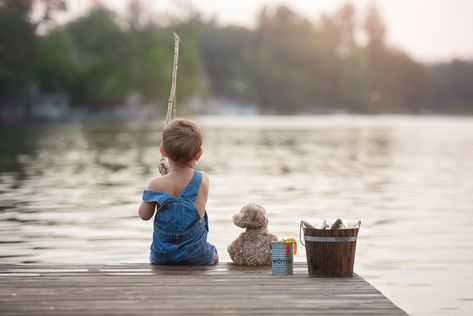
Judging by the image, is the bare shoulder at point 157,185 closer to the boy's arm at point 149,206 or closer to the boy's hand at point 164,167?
the boy's arm at point 149,206

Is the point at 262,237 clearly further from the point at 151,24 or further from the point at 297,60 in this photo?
the point at 297,60

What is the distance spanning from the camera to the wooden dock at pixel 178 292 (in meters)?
5.84

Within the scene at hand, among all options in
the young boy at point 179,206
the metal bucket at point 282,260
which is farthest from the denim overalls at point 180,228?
the metal bucket at point 282,260

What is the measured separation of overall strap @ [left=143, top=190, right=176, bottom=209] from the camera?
24.2 ft

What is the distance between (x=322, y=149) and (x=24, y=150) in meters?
12.9

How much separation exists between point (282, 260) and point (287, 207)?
1072cm

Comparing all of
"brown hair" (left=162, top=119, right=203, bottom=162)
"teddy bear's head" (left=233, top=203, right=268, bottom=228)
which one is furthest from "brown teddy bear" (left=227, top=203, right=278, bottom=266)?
"brown hair" (left=162, top=119, right=203, bottom=162)

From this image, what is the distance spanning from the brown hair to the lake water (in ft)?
8.86

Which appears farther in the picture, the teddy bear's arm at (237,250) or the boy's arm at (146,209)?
the teddy bear's arm at (237,250)

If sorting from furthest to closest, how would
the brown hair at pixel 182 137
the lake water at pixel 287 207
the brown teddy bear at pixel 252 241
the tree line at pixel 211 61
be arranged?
the tree line at pixel 211 61 < the lake water at pixel 287 207 < the brown teddy bear at pixel 252 241 < the brown hair at pixel 182 137

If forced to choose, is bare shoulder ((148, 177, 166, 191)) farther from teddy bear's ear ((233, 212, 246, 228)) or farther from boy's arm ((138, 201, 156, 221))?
teddy bear's ear ((233, 212, 246, 228))

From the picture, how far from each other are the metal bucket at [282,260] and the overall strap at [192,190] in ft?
2.35

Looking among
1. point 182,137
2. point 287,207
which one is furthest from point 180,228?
point 287,207

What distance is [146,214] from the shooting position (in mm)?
7461
